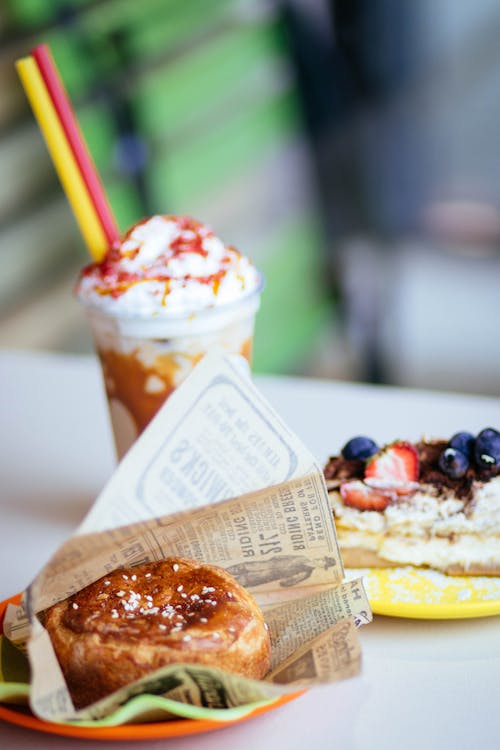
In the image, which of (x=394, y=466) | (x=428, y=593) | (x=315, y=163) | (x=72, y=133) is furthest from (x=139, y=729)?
(x=315, y=163)

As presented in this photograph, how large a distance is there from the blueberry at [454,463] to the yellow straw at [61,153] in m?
0.54

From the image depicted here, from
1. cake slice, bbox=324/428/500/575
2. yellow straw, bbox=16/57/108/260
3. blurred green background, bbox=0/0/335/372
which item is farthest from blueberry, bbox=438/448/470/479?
blurred green background, bbox=0/0/335/372

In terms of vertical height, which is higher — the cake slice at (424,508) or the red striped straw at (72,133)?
the red striped straw at (72,133)

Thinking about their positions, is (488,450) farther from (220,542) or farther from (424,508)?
(220,542)

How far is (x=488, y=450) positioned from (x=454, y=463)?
0.14ft

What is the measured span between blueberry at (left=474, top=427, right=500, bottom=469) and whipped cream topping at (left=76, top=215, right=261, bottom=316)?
352 mm

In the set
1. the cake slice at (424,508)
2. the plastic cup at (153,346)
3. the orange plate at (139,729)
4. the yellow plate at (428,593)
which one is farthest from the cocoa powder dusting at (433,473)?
the orange plate at (139,729)

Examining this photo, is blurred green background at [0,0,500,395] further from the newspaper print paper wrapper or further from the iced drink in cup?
the newspaper print paper wrapper

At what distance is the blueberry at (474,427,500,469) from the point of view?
1.15m

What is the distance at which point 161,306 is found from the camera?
1.18m

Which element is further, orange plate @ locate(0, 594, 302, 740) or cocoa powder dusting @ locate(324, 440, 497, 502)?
cocoa powder dusting @ locate(324, 440, 497, 502)

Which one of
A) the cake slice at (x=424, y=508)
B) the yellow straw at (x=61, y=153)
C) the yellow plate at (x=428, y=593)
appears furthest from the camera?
the yellow straw at (x=61, y=153)

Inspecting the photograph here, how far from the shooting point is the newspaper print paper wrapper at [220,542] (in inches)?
31.5

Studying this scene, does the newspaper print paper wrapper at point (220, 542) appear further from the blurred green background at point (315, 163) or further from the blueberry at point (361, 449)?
the blurred green background at point (315, 163)
